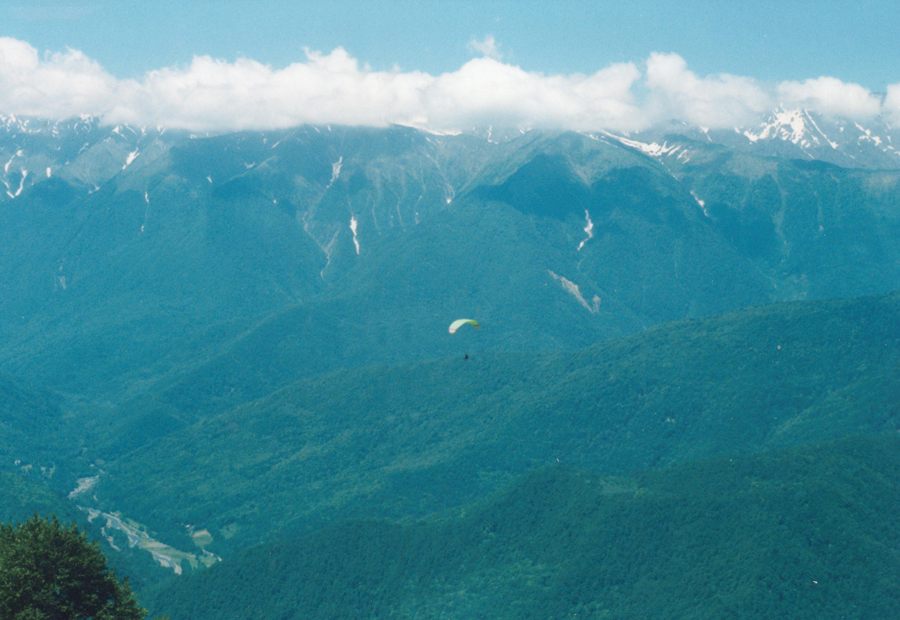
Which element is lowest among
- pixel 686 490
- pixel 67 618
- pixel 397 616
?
pixel 397 616

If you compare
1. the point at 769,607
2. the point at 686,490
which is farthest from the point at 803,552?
the point at 686,490

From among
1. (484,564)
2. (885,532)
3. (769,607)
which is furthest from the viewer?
(484,564)

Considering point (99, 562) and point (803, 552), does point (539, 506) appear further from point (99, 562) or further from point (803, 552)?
point (99, 562)

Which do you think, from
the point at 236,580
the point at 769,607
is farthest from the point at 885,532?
the point at 236,580

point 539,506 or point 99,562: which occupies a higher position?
point 99,562

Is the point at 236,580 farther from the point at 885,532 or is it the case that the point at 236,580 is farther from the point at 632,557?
the point at 885,532

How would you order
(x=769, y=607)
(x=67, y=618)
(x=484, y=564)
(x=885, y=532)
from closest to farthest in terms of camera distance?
(x=67, y=618) → (x=769, y=607) → (x=885, y=532) → (x=484, y=564)

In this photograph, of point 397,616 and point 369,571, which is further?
point 369,571
